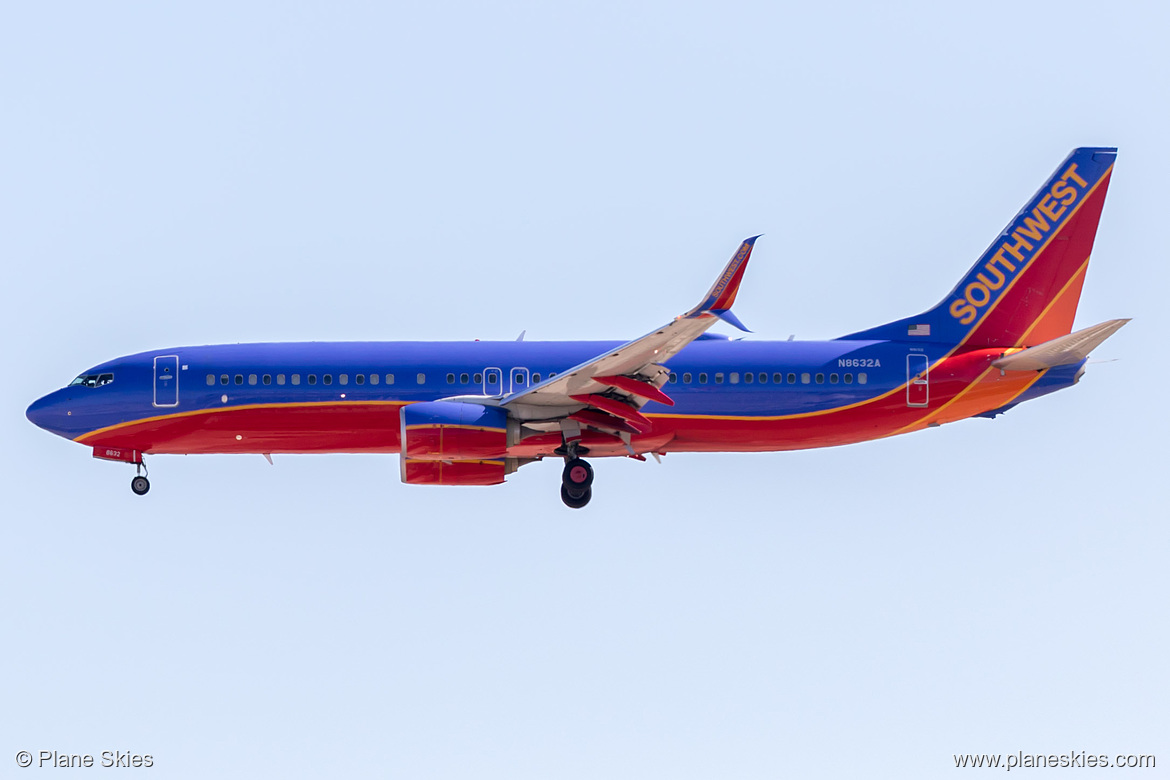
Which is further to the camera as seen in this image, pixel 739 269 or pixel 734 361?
pixel 734 361

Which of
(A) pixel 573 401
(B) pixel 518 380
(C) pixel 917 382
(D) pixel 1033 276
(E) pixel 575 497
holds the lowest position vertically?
(E) pixel 575 497

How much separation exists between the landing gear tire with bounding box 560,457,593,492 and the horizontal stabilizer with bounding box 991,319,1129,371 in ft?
31.5

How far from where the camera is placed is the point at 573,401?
109ft

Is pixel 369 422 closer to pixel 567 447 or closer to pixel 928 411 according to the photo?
pixel 567 447

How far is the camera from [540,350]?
116 feet

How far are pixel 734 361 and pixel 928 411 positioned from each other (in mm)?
4653

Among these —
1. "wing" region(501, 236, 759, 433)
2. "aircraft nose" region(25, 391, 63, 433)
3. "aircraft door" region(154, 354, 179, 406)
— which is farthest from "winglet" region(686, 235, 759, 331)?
"aircraft nose" region(25, 391, 63, 433)

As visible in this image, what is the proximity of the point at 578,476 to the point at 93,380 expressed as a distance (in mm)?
11881

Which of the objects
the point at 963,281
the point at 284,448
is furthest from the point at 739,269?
the point at 284,448

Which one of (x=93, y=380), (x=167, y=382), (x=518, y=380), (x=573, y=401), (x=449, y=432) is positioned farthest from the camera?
(x=93, y=380)

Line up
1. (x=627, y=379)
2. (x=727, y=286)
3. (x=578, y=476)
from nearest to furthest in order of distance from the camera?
(x=727, y=286)
(x=627, y=379)
(x=578, y=476)

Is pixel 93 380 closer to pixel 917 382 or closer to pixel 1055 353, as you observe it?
pixel 917 382

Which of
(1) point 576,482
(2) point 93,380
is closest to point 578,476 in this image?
(1) point 576,482

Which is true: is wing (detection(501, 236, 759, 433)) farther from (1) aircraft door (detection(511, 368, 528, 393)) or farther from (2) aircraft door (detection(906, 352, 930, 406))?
(2) aircraft door (detection(906, 352, 930, 406))
